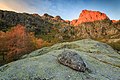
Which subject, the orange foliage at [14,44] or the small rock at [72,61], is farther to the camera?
the orange foliage at [14,44]

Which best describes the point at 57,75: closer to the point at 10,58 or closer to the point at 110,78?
the point at 110,78

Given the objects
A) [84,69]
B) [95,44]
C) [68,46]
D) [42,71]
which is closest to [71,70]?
[84,69]

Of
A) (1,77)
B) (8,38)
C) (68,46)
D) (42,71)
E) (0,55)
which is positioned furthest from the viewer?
(0,55)

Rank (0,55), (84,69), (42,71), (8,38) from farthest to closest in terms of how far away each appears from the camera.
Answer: (0,55) → (8,38) → (84,69) → (42,71)

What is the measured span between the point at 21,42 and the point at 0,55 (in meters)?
13.9

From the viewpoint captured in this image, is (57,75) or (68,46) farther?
(68,46)

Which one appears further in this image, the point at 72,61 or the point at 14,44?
the point at 14,44

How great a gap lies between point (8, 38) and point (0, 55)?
12397mm

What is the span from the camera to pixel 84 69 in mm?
46312

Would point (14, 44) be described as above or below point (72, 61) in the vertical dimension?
above

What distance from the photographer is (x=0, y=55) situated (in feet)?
340

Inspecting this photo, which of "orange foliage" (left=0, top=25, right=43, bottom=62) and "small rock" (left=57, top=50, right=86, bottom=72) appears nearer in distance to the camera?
"small rock" (left=57, top=50, right=86, bottom=72)

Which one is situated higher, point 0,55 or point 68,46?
point 68,46

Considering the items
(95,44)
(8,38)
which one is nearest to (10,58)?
(8,38)
